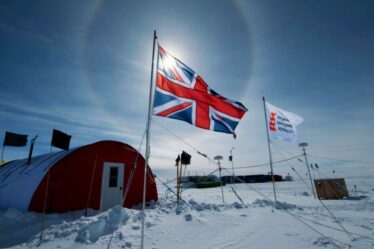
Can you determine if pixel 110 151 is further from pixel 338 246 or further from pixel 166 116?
pixel 338 246

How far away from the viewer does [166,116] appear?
20.5ft

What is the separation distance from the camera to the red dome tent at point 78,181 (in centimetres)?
1015

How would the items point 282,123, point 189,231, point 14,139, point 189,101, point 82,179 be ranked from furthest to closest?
point 14,139 → point 282,123 → point 82,179 → point 189,101 → point 189,231

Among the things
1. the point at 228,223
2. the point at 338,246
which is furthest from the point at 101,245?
the point at 338,246

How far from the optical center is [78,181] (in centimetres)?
1110

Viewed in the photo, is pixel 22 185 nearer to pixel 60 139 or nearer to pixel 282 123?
pixel 60 139

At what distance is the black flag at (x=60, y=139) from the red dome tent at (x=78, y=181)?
1.43 metres

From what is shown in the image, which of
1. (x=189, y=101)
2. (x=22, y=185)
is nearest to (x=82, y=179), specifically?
(x=22, y=185)

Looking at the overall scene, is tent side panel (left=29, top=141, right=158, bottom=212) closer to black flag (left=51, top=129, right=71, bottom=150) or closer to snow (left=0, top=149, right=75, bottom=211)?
snow (left=0, top=149, right=75, bottom=211)

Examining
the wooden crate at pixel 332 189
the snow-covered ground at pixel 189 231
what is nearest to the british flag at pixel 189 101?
the snow-covered ground at pixel 189 231

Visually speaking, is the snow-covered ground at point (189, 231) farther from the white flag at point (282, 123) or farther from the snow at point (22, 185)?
the white flag at point (282, 123)

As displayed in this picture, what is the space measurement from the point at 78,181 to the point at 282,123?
1276 centimetres

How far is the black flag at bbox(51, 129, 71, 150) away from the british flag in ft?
19.3

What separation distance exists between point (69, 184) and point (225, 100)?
8.78 meters
